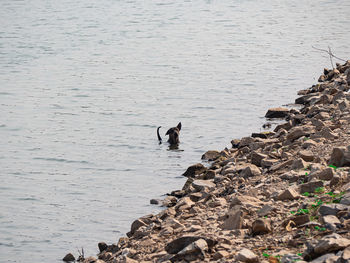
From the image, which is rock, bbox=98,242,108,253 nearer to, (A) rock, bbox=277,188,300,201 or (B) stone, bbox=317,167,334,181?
(A) rock, bbox=277,188,300,201

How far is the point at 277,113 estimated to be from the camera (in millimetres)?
14305

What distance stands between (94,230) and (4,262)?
136cm

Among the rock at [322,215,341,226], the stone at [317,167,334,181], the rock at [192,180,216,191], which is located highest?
the rock at [322,215,341,226]

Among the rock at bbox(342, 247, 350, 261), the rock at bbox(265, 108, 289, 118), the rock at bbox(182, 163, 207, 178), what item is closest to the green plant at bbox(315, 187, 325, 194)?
the rock at bbox(342, 247, 350, 261)

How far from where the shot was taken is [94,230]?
836 centimetres

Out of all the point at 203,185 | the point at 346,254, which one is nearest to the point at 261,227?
the point at 346,254

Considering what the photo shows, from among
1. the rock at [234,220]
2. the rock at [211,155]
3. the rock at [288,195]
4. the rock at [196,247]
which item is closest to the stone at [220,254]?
the rock at [196,247]

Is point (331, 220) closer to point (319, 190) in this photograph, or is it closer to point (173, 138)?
point (319, 190)

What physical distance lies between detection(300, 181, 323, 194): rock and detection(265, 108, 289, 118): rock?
8.08 meters

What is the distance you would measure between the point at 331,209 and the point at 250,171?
3146 millimetres

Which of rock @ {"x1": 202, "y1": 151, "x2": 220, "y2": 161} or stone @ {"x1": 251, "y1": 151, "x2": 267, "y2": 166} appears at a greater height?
stone @ {"x1": 251, "y1": 151, "x2": 267, "y2": 166}

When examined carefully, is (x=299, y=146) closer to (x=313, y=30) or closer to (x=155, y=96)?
(x=155, y=96)

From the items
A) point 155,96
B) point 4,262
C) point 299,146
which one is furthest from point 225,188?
point 155,96

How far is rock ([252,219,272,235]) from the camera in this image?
541cm
